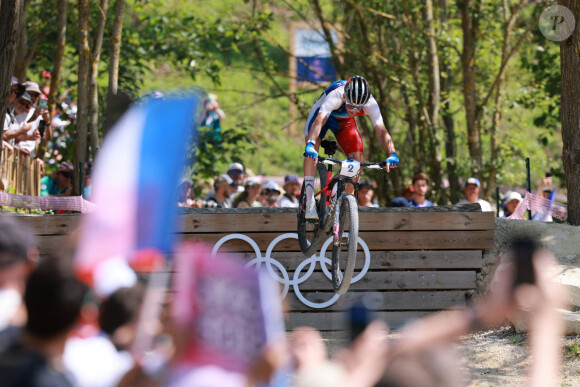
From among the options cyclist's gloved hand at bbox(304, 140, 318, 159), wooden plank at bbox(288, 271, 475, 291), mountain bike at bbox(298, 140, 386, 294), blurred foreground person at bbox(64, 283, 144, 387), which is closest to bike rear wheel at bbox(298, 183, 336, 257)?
mountain bike at bbox(298, 140, 386, 294)

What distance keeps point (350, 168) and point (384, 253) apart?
2927 mm

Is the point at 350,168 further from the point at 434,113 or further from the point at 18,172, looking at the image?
the point at 434,113

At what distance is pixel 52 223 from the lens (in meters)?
9.86

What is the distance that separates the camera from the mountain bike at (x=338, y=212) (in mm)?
7527

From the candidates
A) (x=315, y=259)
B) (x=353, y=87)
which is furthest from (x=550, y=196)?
(x=353, y=87)

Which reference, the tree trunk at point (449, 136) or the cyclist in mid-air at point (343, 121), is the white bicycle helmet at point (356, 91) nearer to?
the cyclist in mid-air at point (343, 121)

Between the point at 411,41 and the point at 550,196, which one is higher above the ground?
the point at 411,41

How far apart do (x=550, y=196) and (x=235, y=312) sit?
Result: 11.6 meters

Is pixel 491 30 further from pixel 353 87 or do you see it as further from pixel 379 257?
pixel 353 87

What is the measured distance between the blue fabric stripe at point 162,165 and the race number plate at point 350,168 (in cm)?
432

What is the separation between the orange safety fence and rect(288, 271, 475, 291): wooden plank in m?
4.06

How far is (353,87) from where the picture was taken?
755 cm

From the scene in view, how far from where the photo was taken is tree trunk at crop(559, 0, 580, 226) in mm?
10266

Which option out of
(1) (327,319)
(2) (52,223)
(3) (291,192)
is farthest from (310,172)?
(2) (52,223)
